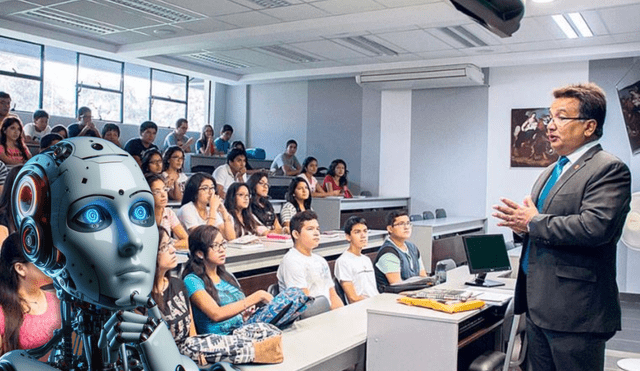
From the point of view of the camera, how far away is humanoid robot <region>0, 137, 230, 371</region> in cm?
73

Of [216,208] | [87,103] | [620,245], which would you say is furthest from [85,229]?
[87,103]

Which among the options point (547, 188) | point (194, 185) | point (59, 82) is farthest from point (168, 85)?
point (547, 188)

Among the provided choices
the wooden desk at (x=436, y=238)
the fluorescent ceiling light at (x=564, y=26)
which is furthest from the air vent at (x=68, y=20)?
the fluorescent ceiling light at (x=564, y=26)

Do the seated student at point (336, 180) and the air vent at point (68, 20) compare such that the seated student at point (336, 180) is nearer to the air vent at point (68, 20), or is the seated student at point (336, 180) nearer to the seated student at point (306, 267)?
the air vent at point (68, 20)

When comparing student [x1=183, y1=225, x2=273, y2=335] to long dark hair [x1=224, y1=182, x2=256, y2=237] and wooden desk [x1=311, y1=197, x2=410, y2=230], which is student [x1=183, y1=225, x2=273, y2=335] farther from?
wooden desk [x1=311, y1=197, x2=410, y2=230]

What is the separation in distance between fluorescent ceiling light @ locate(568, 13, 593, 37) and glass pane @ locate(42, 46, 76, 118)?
23.8ft

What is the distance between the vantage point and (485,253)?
12.6 feet

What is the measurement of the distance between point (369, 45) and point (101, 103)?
487cm

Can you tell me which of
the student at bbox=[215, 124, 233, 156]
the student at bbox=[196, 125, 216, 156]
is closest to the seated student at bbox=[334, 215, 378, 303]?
the student at bbox=[196, 125, 216, 156]

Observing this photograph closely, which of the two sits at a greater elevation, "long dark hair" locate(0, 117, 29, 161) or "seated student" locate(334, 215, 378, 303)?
"long dark hair" locate(0, 117, 29, 161)

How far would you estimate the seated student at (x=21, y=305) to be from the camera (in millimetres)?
1178

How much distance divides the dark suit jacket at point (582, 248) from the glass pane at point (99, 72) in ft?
29.9

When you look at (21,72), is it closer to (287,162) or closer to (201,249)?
(287,162)

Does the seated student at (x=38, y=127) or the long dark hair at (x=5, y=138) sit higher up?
the seated student at (x=38, y=127)
